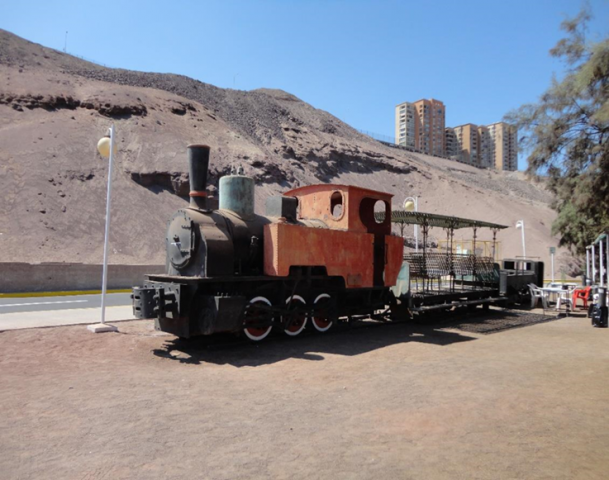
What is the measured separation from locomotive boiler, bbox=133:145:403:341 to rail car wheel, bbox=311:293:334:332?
2 cm

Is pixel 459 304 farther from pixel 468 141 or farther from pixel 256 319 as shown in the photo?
pixel 468 141

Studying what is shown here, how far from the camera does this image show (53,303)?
14.4m

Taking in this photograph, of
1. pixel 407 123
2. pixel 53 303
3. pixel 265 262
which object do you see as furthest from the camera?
pixel 407 123

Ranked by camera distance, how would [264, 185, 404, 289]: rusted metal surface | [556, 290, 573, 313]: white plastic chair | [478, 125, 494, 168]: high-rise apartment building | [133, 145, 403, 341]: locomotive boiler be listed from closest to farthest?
[133, 145, 403, 341]: locomotive boiler < [264, 185, 404, 289]: rusted metal surface < [556, 290, 573, 313]: white plastic chair < [478, 125, 494, 168]: high-rise apartment building

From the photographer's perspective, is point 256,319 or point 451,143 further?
point 451,143

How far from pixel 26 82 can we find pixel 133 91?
346 inches

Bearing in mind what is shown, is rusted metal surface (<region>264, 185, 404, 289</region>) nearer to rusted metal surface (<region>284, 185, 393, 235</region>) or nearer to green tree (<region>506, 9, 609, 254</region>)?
rusted metal surface (<region>284, 185, 393, 235</region>)

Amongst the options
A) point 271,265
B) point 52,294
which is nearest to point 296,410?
point 271,265

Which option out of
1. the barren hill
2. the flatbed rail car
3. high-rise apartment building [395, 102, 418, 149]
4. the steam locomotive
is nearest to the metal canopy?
the flatbed rail car

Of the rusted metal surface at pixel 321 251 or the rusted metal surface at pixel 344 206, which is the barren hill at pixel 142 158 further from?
the rusted metal surface at pixel 321 251

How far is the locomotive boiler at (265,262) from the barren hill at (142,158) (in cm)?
1412

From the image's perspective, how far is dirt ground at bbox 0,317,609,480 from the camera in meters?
3.78

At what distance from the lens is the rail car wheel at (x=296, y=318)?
29.7 ft

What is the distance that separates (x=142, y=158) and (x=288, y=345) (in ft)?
107
